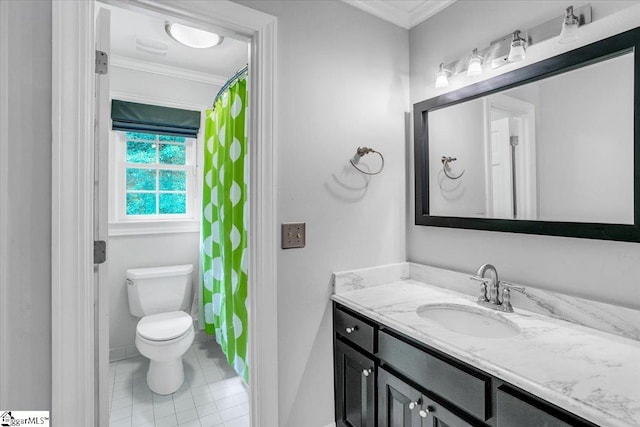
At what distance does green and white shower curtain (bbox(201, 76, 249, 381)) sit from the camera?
1884mm

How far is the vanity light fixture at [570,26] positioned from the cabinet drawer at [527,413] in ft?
4.06

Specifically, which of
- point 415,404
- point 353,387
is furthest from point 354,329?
point 415,404

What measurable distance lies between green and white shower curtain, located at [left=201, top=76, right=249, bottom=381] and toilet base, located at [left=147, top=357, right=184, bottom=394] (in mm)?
341

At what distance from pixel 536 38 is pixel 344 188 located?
1037 millimetres

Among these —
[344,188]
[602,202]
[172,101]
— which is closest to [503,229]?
[602,202]

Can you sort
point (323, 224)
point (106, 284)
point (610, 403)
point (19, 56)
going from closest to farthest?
point (610, 403) → point (19, 56) → point (106, 284) → point (323, 224)

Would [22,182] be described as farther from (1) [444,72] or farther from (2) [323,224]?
(1) [444,72]

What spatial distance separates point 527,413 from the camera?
820mm

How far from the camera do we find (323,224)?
1585mm

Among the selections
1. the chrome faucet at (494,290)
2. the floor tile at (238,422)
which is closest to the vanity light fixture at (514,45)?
the chrome faucet at (494,290)

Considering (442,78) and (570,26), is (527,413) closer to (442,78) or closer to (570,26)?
(570,26)

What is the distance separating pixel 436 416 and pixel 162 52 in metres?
2.82

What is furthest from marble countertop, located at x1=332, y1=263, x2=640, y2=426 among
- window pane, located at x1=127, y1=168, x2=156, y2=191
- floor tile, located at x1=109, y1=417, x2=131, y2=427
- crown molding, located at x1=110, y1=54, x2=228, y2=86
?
crown molding, located at x1=110, y1=54, x2=228, y2=86

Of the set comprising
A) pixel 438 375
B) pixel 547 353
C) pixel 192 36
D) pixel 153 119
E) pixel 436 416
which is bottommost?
pixel 436 416
